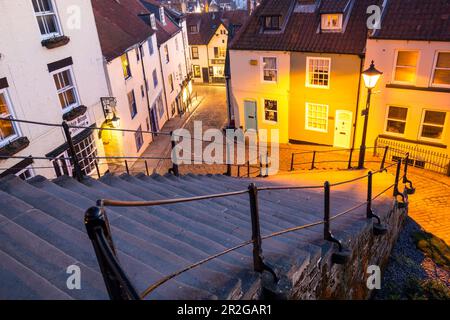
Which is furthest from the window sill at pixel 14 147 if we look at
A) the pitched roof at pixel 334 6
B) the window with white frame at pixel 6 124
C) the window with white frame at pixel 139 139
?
the pitched roof at pixel 334 6

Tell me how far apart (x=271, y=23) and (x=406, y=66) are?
23.6 ft

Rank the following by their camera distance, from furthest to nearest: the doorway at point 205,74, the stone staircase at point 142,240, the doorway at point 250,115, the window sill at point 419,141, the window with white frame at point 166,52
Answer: the doorway at point 205,74, the window with white frame at point 166,52, the doorway at point 250,115, the window sill at point 419,141, the stone staircase at point 142,240

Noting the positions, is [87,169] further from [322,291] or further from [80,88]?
[322,291]

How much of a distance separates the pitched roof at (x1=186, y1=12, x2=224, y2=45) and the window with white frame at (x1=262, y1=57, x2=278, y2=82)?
22.0 meters

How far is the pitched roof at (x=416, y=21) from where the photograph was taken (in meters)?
14.1

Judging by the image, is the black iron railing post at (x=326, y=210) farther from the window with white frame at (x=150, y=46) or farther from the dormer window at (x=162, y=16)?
the dormer window at (x=162, y=16)

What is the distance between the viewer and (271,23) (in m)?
18.7

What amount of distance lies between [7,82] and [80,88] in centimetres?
372

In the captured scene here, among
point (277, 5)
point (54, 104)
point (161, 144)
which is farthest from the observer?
point (161, 144)

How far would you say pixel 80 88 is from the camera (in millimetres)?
13688

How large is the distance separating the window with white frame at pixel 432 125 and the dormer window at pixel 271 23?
335 inches

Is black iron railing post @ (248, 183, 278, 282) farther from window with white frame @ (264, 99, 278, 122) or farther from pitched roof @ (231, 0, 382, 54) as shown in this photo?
window with white frame @ (264, 99, 278, 122)

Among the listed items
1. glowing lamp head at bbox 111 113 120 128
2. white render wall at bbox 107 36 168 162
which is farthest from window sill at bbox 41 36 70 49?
glowing lamp head at bbox 111 113 120 128
